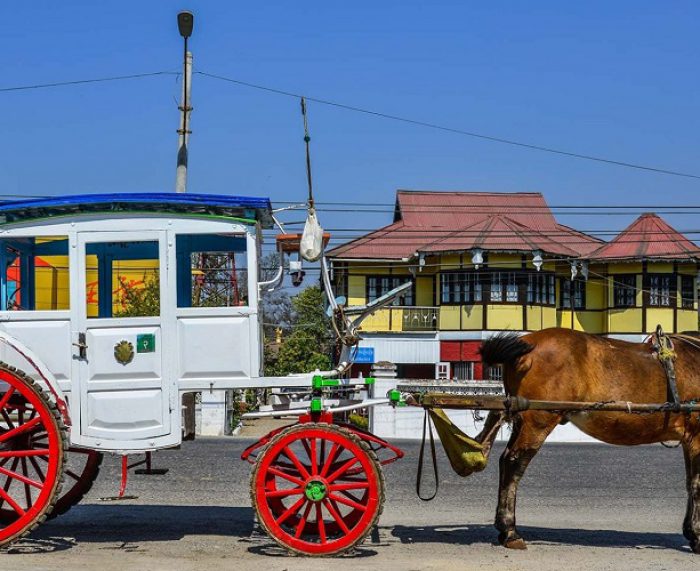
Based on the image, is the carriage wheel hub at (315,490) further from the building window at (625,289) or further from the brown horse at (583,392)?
the building window at (625,289)

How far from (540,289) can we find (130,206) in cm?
3179

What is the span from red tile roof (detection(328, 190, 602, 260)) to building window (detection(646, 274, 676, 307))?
271cm

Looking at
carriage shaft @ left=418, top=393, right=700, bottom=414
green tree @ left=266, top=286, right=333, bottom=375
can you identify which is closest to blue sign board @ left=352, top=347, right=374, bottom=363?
Result: green tree @ left=266, top=286, right=333, bottom=375

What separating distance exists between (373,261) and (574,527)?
94.5ft

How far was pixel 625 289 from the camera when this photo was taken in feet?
130

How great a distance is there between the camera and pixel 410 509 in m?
11.4

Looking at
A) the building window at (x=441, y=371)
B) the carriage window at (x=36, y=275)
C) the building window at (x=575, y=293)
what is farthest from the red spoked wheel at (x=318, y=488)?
the building window at (x=575, y=293)

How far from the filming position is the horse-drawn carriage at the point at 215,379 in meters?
8.17

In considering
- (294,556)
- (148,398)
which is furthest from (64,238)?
(294,556)

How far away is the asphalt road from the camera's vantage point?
8.02 metres

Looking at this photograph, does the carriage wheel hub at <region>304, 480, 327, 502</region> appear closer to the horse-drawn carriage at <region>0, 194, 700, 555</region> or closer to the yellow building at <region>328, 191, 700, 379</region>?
the horse-drawn carriage at <region>0, 194, 700, 555</region>

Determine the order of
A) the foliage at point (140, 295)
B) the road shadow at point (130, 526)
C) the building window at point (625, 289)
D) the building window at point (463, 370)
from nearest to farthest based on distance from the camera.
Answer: the road shadow at point (130, 526) → the foliage at point (140, 295) → the building window at point (463, 370) → the building window at point (625, 289)

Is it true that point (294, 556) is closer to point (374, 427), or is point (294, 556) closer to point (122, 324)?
point (122, 324)

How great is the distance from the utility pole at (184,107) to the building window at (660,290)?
78.0ft
